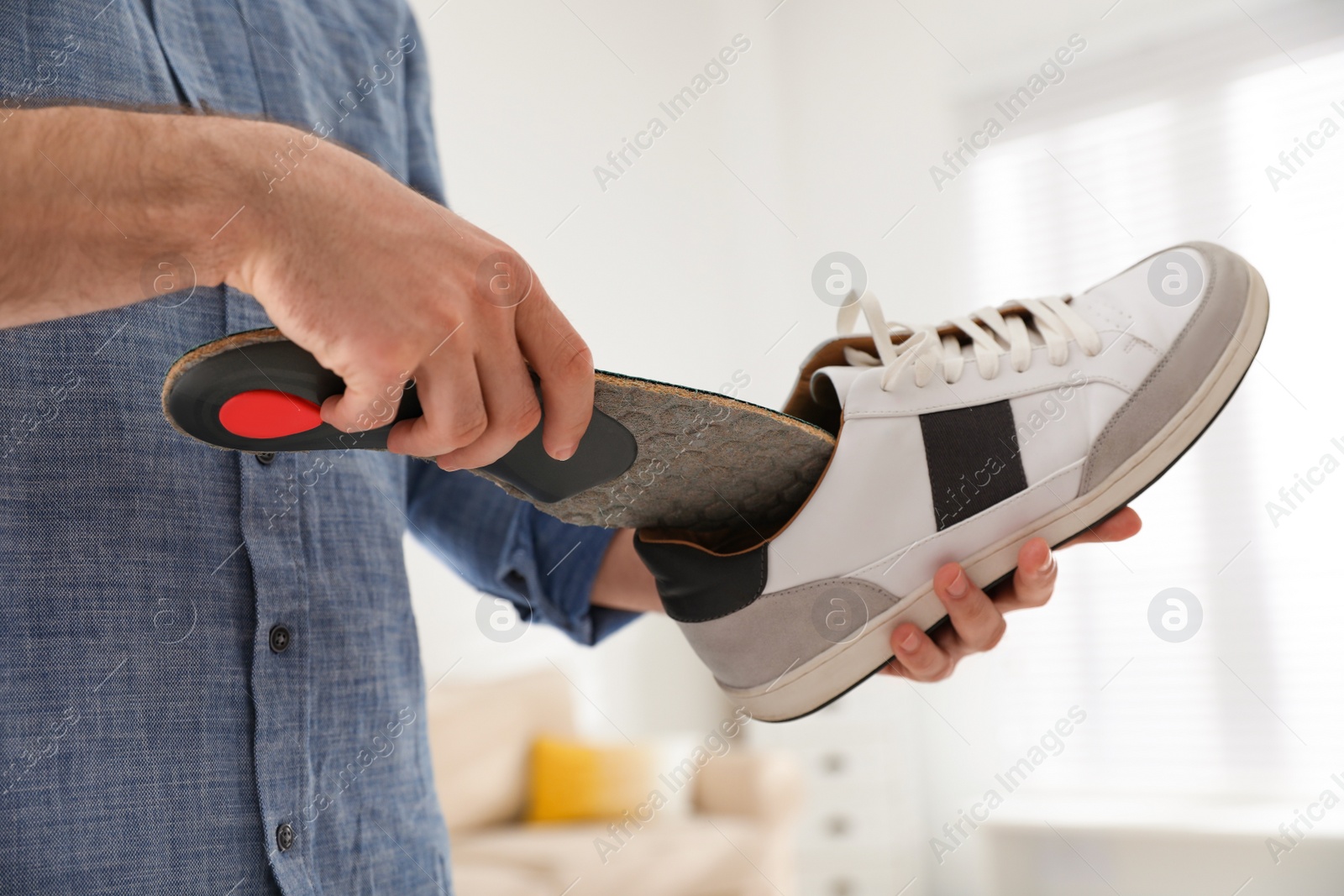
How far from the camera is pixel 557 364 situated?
0.39 meters

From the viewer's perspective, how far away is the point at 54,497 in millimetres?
486

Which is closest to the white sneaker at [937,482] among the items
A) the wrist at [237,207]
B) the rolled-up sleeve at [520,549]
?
the rolled-up sleeve at [520,549]

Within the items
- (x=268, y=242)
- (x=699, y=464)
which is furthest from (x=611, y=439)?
(x=268, y=242)

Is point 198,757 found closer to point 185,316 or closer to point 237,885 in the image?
point 237,885

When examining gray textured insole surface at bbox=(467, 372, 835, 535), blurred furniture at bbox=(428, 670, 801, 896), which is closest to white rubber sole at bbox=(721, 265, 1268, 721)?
gray textured insole surface at bbox=(467, 372, 835, 535)

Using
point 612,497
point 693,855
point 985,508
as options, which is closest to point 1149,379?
point 985,508

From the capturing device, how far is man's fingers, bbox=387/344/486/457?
1.17 feet

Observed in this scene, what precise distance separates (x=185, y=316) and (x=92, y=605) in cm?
18

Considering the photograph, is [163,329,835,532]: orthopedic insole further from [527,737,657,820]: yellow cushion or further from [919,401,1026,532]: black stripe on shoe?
[527,737,657,820]: yellow cushion

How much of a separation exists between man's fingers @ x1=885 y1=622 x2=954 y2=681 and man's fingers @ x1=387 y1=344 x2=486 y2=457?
36cm

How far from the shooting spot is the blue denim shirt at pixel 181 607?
47cm

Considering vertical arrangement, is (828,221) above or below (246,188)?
below

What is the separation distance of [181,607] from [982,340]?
22.2 inches

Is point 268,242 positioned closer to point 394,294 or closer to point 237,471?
point 394,294
